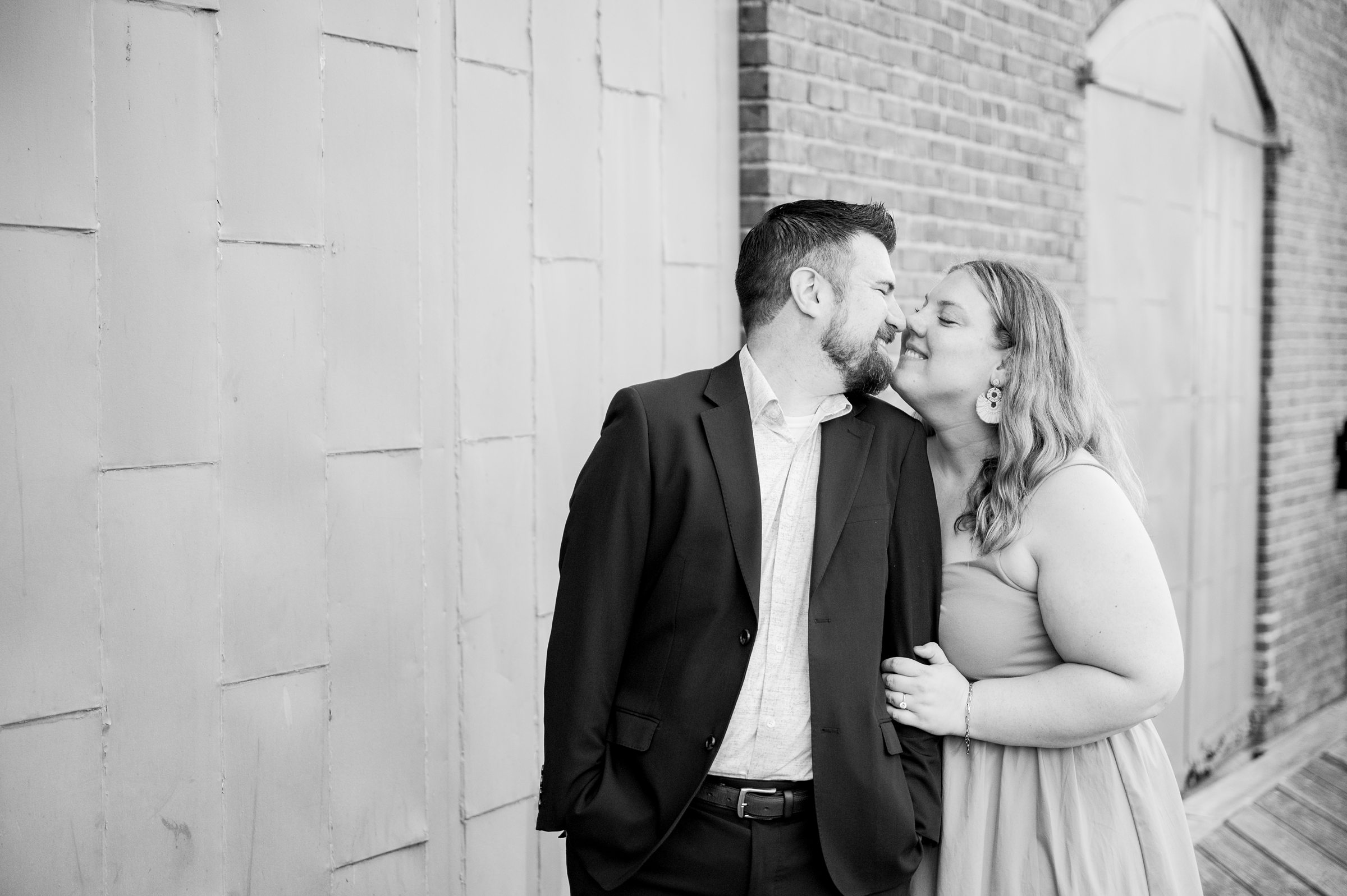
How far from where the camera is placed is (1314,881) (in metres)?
5.57

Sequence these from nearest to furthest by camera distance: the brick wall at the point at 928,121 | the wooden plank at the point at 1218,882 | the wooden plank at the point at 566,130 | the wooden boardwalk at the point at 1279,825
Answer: the wooden plank at the point at 566,130 < the brick wall at the point at 928,121 < the wooden plank at the point at 1218,882 < the wooden boardwalk at the point at 1279,825

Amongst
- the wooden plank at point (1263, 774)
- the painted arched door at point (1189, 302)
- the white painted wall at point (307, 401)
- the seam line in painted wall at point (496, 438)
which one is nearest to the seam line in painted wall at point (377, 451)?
the white painted wall at point (307, 401)

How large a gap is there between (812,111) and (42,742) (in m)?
3.03

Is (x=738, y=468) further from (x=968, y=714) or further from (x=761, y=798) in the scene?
(x=968, y=714)

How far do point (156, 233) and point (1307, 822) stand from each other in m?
5.99

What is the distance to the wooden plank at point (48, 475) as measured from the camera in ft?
8.26

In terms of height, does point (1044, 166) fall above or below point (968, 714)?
above

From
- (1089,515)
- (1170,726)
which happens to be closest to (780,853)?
(1089,515)

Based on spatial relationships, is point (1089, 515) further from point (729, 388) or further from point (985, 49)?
point (985, 49)

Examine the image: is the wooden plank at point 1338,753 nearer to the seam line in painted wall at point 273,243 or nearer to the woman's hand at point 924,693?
the woman's hand at point 924,693

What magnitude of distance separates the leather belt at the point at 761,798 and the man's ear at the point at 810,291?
956 mm

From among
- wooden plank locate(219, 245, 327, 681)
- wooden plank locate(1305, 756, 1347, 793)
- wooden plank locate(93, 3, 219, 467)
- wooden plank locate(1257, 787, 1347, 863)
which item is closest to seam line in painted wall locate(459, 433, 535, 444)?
wooden plank locate(219, 245, 327, 681)

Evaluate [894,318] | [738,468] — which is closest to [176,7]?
[738,468]

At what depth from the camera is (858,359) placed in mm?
2670
